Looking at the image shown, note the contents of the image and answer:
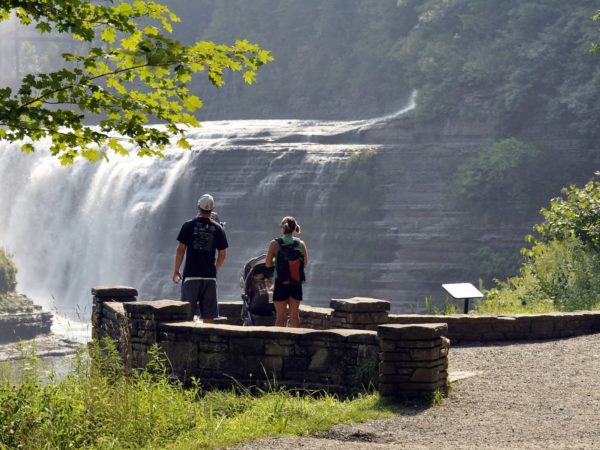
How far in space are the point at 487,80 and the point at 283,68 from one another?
27.2 metres

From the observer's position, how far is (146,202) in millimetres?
52438

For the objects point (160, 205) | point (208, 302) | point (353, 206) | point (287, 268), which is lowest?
point (208, 302)

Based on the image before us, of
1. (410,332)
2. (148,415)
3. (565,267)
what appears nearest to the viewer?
(148,415)

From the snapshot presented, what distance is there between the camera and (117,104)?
35.3 ft

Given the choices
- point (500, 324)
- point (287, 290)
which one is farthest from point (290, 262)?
point (500, 324)

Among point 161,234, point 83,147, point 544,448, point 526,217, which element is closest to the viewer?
point 544,448

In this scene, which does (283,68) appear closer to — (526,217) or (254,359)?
(526,217)

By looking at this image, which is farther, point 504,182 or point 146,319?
point 504,182

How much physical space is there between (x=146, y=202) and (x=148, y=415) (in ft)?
141

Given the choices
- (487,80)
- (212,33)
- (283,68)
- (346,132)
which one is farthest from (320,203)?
(212,33)

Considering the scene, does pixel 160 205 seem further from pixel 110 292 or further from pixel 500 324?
pixel 500 324

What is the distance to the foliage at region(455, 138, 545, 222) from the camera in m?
46.2

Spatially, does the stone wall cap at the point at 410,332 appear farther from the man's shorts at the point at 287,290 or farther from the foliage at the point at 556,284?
the foliage at the point at 556,284

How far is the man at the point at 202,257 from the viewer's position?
501 inches
